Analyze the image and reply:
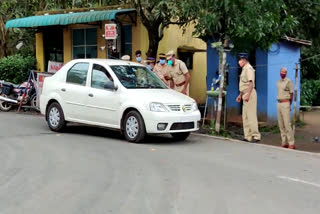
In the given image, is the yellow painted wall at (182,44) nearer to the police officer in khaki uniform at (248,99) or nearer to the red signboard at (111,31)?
the red signboard at (111,31)

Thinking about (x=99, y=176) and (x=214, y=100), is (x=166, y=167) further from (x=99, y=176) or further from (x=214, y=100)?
(x=214, y=100)

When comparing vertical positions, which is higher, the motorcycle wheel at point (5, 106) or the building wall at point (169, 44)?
the building wall at point (169, 44)

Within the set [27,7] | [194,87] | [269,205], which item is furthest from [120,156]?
[27,7]

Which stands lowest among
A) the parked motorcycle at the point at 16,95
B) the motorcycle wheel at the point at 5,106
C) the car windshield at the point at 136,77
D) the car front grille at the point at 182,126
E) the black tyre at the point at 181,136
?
the black tyre at the point at 181,136

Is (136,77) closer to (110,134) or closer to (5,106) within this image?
(110,134)

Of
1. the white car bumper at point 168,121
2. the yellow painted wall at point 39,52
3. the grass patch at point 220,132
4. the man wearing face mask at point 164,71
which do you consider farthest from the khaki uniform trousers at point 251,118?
the yellow painted wall at point 39,52

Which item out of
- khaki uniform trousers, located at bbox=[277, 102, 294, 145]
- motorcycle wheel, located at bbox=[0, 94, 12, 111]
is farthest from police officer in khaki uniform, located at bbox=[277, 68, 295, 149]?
motorcycle wheel, located at bbox=[0, 94, 12, 111]

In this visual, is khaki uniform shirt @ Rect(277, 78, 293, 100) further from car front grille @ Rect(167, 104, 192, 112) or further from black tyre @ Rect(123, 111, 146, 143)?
black tyre @ Rect(123, 111, 146, 143)

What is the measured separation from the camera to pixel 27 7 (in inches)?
904

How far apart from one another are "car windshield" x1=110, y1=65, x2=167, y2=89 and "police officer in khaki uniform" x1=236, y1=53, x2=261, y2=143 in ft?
5.93

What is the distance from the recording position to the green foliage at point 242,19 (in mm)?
10844

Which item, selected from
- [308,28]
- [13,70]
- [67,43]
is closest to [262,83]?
[308,28]

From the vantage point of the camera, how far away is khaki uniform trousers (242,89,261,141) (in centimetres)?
1089

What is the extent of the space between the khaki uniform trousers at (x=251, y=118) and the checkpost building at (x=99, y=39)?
625cm
